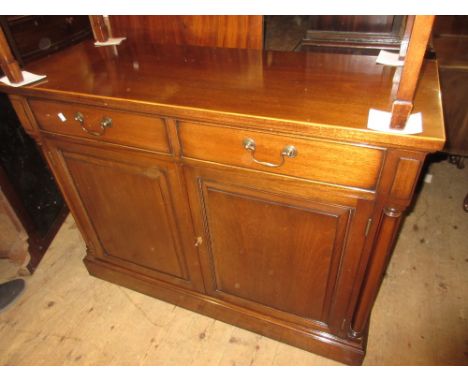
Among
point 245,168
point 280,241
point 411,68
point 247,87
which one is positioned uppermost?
point 411,68

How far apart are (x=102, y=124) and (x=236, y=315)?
0.86 m

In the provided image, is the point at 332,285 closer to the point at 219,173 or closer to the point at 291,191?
the point at 291,191

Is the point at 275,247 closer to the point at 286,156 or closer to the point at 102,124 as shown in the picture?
the point at 286,156

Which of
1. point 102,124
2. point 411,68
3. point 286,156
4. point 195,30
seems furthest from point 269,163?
point 195,30

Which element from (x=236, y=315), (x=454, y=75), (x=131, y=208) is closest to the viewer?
(x=131, y=208)

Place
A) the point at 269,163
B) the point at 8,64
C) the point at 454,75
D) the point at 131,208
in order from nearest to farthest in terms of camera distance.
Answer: the point at 269,163
the point at 8,64
the point at 131,208
the point at 454,75

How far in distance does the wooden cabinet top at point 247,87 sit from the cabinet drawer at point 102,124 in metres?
0.05

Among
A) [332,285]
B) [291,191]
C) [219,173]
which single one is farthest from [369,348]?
[219,173]

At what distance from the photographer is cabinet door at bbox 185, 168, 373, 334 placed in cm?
87

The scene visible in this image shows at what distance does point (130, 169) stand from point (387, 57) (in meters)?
0.85

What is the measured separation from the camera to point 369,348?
1.27 meters

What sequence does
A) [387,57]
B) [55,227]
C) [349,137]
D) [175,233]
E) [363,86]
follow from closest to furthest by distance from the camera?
[349,137] → [363,86] → [387,57] → [175,233] → [55,227]

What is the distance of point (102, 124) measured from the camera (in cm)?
96

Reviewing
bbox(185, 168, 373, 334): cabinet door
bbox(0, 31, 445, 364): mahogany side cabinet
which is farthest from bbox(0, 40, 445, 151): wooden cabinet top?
bbox(185, 168, 373, 334): cabinet door
